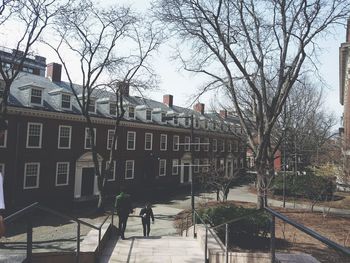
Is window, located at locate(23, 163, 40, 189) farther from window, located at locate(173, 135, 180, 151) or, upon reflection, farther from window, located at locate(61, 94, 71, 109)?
window, located at locate(173, 135, 180, 151)

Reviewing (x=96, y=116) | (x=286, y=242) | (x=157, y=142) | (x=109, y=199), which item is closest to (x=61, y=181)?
(x=109, y=199)

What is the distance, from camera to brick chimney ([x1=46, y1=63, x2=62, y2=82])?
3025 centimetres

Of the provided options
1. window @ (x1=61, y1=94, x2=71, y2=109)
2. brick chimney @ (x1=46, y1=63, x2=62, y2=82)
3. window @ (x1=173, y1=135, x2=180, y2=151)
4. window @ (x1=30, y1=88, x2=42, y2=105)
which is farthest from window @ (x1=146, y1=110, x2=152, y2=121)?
window @ (x1=30, y1=88, x2=42, y2=105)

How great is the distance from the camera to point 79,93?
31.6 metres

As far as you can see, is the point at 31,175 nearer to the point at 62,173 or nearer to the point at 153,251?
the point at 62,173

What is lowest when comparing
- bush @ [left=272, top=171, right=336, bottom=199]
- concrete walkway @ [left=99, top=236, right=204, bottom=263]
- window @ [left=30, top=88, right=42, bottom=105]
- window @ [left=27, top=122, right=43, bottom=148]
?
concrete walkway @ [left=99, top=236, right=204, bottom=263]

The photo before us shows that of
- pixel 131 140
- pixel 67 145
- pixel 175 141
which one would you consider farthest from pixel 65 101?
pixel 175 141

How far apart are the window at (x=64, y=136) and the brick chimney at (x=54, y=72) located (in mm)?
5963

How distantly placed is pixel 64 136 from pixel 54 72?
710 cm

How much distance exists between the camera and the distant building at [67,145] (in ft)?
76.9

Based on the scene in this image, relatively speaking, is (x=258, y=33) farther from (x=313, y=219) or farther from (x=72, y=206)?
(x=72, y=206)

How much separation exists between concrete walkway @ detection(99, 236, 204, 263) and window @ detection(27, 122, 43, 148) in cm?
1543

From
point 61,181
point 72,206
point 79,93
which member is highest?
point 79,93

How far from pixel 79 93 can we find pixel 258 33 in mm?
19182
